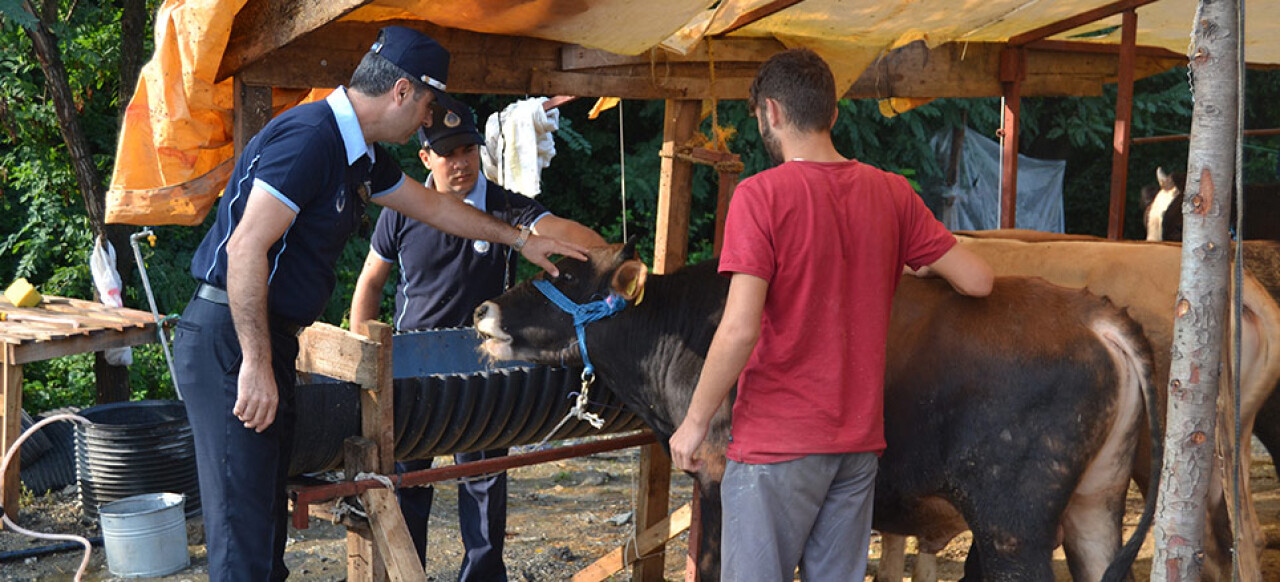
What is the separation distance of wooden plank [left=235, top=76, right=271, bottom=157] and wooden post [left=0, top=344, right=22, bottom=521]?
3251 millimetres

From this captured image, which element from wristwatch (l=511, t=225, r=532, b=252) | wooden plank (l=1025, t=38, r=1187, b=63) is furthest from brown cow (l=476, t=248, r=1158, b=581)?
wooden plank (l=1025, t=38, r=1187, b=63)

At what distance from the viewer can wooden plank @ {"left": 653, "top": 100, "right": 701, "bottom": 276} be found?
4.84 metres

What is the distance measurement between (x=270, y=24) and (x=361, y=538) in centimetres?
169

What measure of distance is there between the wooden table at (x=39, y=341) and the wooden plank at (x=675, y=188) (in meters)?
3.41

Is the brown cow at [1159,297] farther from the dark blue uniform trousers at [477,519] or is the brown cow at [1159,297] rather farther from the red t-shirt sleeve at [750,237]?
the dark blue uniform trousers at [477,519]

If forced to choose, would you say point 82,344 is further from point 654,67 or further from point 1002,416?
point 1002,416

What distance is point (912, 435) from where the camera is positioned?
329cm

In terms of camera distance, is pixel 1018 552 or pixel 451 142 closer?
pixel 1018 552

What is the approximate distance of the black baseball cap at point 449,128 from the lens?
135 inches

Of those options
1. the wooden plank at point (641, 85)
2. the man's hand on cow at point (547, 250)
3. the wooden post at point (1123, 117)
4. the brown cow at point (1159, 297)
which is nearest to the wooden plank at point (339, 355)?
the man's hand on cow at point (547, 250)

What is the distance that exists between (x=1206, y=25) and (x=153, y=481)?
5561mm

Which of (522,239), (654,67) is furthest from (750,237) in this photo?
(654,67)

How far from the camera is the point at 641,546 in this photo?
4684 millimetres

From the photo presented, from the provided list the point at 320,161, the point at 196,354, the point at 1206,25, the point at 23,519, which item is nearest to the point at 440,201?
the point at 320,161
